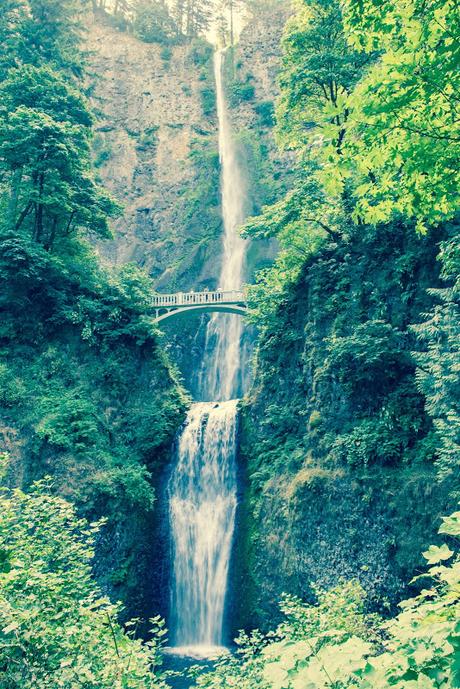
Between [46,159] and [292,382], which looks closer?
[292,382]

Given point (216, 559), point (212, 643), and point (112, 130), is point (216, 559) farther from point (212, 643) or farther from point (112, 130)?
point (112, 130)

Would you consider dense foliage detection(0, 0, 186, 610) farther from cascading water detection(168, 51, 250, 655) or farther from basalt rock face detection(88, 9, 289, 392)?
basalt rock face detection(88, 9, 289, 392)

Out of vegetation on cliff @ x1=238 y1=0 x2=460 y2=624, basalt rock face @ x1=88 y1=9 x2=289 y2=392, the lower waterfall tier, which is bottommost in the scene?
the lower waterfall tier

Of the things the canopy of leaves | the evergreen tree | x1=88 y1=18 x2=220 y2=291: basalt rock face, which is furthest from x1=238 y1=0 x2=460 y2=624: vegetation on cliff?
x1=88 y1=18 x2=220 y2=291: basalt rock face

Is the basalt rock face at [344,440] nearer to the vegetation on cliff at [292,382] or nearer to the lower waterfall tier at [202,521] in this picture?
the vegetation on cliff at [292,382]

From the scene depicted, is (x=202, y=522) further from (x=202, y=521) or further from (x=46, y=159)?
(x=46, y=159)

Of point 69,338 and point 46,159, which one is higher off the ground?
point 46,159

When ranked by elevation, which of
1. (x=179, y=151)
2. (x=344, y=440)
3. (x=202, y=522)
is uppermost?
(x=179, y=151)

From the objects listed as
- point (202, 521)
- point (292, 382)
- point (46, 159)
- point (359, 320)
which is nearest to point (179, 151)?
point (46, 159)

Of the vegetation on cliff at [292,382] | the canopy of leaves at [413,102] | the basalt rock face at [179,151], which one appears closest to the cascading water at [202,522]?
the vegetation on cliff at [292,382]

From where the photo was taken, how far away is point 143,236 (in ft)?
129

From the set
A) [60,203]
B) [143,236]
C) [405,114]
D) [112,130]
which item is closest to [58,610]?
[405,114]

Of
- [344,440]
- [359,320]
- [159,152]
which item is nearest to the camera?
[344,440]

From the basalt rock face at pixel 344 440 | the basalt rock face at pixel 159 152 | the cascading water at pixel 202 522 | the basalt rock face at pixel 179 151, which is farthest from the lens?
the basalt rock face at pixel 159 152
